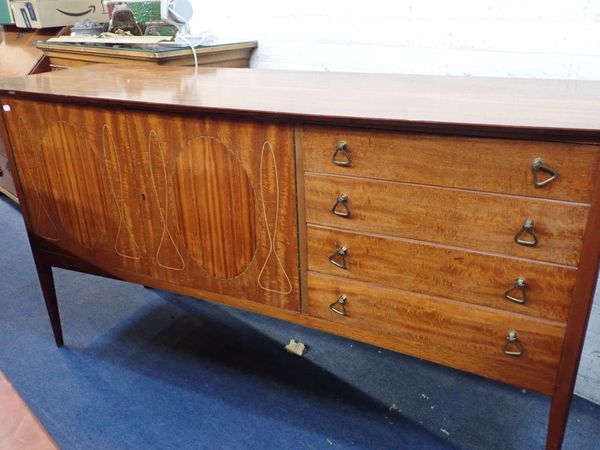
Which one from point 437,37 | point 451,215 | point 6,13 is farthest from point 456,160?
point 6,13

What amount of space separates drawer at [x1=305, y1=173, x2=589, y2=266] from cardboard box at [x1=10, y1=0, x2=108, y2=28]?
6.41ft

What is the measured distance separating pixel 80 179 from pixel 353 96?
2.56 ft

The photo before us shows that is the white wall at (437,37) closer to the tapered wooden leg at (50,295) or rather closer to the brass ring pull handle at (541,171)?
the brass ring pull handle at (541,171)

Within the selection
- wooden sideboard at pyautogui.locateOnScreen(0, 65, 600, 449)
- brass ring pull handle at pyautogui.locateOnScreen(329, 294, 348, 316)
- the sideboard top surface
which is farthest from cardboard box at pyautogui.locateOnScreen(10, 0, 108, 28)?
brass ring pull handle at pyautogui.locateOnScreen(329, 294, 348, 316)

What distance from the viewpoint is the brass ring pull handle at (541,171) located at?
0.89m

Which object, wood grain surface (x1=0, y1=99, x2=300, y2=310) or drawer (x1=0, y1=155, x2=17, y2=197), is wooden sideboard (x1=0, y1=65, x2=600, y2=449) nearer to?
wood grain surface (x1=0, y1=99, x2=300, y2=310)

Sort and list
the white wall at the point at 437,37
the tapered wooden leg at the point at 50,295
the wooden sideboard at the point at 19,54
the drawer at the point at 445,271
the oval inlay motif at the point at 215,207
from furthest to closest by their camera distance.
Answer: the wooden sideboard at the point at 19,54
the tapered wooden leg at the point at 50,295
the white wall at the point at 437,37
the oval inlay motif at the point at 215,207
the drawer at the point at 445,271

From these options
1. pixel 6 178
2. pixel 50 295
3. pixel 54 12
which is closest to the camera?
pixel 50 295

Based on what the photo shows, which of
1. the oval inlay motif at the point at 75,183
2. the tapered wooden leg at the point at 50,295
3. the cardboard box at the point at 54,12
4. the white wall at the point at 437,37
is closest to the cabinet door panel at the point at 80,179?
the oval inlay motif at the point at 75,183

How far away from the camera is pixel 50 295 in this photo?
5.72ft

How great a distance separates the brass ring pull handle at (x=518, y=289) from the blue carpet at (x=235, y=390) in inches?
23.2

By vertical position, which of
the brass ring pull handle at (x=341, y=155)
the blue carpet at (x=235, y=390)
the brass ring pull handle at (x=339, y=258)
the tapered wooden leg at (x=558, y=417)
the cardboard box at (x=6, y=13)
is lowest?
the blue carpet at (x=235, y=390)

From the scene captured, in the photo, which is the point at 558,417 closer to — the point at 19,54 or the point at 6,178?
the point at 19,54

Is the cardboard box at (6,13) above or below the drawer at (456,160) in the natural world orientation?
above
